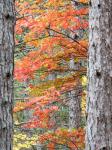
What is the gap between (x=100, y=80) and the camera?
5875mm

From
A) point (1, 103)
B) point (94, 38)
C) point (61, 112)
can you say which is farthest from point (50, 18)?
point (61, 112)

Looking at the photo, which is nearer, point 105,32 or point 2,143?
point 2,143

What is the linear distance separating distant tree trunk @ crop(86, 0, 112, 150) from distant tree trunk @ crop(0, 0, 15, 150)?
225 cm

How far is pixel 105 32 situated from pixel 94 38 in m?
0.20

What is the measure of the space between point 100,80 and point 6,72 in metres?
2.34

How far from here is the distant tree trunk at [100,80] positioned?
5852 mm

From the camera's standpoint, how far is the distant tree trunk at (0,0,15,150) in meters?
3.85

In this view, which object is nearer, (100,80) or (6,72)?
(6,72)

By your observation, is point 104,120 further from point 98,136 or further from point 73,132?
point 73,132

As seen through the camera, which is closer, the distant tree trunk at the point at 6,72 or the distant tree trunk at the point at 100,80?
the distant tree trunk at the point at 6,72

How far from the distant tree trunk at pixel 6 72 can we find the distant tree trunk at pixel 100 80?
2.25m

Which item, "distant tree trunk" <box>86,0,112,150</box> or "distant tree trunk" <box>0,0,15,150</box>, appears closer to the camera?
"distant tree trunk" <box>0,0,15,150</box>

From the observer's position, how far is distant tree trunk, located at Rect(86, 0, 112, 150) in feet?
19.2

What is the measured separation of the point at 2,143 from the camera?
3.88m
